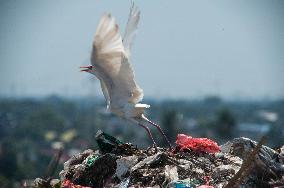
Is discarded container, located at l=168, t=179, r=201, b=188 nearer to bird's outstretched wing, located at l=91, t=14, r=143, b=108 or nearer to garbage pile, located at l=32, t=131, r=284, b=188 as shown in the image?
garbage pile, located at l=32, t=131, r=284, b=188

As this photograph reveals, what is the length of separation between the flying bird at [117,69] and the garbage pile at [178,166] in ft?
1.79

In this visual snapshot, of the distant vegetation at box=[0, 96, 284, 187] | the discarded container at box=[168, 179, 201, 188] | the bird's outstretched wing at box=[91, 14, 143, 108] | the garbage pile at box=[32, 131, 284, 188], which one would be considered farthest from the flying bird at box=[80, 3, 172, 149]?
the distant vegetation at box=[0, 96, 284, 187]

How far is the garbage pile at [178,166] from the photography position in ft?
37.7

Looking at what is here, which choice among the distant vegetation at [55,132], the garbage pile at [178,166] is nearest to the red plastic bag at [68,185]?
the garbage pile at [178,166]

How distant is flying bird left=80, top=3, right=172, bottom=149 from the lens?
472 inches

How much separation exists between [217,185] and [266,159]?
1026 millimetres

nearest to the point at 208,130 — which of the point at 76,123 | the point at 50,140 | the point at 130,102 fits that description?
the point at 50,140

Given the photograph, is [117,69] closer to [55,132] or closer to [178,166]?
[178,166]

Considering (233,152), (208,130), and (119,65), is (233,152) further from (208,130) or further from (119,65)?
(208,130)

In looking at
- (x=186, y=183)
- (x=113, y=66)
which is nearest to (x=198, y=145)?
(x=186, y=183)

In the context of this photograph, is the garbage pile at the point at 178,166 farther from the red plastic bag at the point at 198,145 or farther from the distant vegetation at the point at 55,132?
the distant vegetation at the point at 55,132

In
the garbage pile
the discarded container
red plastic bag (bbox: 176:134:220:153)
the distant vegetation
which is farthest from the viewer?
the distant vegetation

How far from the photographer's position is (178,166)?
11.8 m

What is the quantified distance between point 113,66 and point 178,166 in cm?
201
